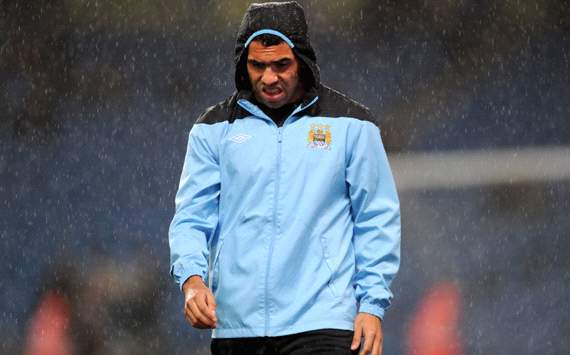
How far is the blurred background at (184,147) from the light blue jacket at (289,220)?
7.85m

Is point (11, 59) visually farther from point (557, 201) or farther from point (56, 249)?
point (557, 201)

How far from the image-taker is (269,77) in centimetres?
382

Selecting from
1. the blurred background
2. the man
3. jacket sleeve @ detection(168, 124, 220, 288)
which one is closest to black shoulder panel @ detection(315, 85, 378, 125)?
the man

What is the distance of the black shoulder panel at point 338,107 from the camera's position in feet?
12.8

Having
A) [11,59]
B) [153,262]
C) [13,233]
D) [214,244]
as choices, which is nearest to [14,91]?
[11,59]

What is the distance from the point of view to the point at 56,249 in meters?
11.9

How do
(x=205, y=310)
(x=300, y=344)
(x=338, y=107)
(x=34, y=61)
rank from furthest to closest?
(x=34, y=61), (x=338, y=107), (x=300, y=344), (x=205, y=310)

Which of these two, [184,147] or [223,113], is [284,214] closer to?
[223,113]

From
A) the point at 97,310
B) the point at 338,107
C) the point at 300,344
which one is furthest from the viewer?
the point at 97,310

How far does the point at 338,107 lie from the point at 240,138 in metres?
0.33

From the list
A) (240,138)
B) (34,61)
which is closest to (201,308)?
(240,138)

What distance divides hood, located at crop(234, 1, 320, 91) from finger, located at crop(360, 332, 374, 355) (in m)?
0.82

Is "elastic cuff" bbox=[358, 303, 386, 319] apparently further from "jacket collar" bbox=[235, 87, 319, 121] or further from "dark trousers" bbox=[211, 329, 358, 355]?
"jacket collar" bbox=[235, 87, 319, 121]

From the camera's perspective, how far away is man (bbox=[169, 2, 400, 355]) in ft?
11.9
